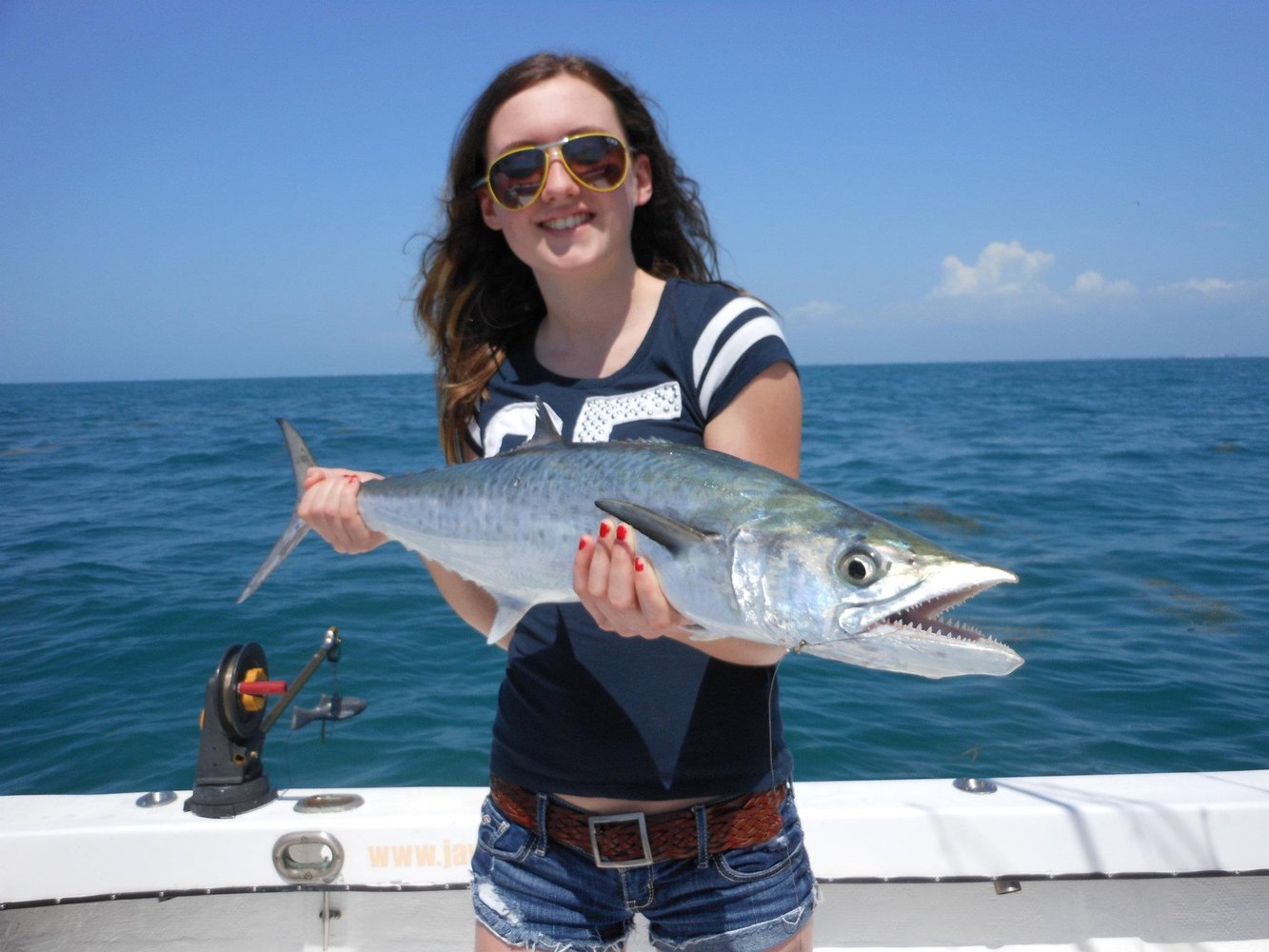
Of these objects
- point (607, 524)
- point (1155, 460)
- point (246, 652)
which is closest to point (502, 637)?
point (607, 524)

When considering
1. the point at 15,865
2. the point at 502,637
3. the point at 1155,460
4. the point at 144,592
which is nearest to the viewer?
the point at 502,637

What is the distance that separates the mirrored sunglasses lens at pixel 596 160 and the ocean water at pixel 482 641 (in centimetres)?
440

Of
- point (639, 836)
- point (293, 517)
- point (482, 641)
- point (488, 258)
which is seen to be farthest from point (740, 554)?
point (482, 641)

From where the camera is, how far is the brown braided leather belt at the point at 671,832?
1907 mm

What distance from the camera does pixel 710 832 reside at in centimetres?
191

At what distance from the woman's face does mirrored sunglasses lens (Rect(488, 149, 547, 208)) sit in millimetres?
24

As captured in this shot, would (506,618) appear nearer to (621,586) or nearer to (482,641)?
(621,586)

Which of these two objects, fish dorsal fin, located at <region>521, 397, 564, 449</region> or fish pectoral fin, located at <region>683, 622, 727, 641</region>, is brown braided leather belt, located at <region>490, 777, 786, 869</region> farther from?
fish dorsal fin, located at <region>521, 397, 564, 449</region>

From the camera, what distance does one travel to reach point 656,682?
77.8 inches

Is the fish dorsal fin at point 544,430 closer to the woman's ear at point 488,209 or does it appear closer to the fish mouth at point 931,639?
the woman's ear at point 488,209

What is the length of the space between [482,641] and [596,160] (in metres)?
6.83

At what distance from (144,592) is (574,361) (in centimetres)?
896

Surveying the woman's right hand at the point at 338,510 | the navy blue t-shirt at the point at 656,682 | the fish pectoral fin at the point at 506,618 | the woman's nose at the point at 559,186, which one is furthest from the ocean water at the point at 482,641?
the woman's nose at the point at 559,186

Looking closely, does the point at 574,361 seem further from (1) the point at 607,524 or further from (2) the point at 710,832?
(2) the point at 710,832
